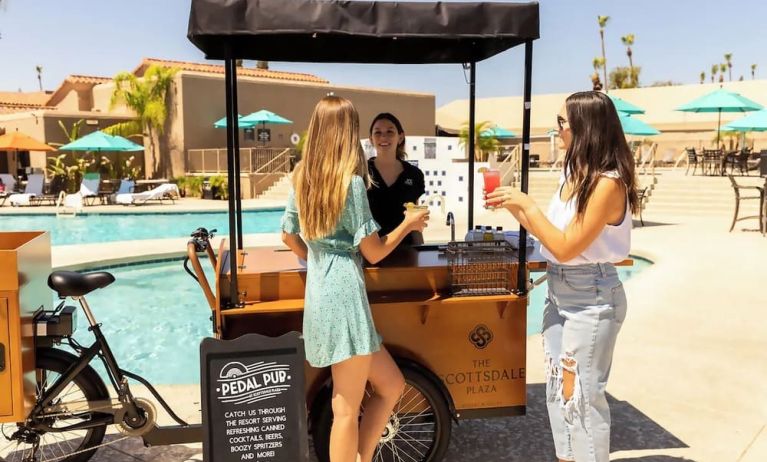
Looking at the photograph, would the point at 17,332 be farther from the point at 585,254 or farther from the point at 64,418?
the point at 585,254

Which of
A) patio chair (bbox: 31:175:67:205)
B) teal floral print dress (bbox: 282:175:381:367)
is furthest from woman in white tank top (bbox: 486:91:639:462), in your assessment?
patio chair (bbox: 31:175:67:205)

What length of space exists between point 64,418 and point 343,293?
152 centimetres

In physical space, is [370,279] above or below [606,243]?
below

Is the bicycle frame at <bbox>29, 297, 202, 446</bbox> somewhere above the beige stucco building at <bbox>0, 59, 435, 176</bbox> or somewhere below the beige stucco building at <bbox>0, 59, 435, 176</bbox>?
below

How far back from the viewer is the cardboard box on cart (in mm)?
2701

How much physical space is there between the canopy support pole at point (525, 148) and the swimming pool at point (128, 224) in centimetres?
1179

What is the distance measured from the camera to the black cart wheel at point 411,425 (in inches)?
119

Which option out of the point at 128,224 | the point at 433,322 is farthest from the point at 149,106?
the point at 433,322

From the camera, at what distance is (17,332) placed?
2730 mm

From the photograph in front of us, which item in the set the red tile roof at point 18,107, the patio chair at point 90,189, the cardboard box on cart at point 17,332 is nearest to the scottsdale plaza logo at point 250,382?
the cardboard box on cart at point 17,332

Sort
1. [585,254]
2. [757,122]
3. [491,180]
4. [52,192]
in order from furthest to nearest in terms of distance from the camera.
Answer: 1. [52,192]
2. [757,122]
3. [491,180]
4. [585,254]

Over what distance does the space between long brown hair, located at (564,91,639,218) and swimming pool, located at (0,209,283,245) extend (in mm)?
→ 12442

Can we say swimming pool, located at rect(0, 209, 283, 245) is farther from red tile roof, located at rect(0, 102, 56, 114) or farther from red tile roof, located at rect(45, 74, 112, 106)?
red tile roof, located at rect(0, 102, 56, 114)

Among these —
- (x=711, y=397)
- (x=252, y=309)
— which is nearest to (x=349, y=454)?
(x=252, y=309)
